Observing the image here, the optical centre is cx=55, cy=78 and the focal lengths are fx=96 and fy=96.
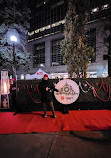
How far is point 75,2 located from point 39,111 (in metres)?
11.2

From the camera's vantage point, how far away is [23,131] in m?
3.09

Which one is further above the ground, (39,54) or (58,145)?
(39,54)

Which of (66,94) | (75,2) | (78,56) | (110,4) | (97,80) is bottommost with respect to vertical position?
(66,94)

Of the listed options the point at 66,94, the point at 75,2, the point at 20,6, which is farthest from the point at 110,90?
the point at 20,6

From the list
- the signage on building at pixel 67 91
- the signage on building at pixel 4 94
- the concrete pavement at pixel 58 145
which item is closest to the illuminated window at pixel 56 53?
the signage on building at pixel 4 94

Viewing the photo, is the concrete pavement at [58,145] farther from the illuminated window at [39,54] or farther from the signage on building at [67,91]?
the illuminated window at [39,54]

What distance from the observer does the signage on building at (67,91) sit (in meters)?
4.65

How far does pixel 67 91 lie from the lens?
15.4ft

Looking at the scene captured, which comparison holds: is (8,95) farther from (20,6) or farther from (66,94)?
(20,6)

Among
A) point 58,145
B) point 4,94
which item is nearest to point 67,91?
point 58,145

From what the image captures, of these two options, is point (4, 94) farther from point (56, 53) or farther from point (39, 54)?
point (39, 54)

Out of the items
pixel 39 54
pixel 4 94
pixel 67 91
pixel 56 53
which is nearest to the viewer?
pixel 67 91

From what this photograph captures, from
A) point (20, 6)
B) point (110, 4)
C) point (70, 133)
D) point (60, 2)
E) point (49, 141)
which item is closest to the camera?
point (49, 141)

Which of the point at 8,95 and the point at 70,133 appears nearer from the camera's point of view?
the point at 70,133
